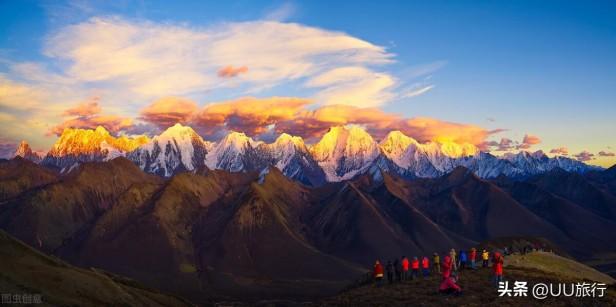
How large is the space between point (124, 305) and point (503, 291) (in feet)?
234

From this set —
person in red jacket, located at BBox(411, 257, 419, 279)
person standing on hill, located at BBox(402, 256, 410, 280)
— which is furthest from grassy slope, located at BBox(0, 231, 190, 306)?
person in red jacket, located at BBox(411, 257, 419, 279)

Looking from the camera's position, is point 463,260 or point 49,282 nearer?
point 463,260

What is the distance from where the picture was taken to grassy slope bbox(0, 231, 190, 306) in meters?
86.5

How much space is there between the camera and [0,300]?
245 ft

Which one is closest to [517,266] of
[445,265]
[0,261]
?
[445,265]

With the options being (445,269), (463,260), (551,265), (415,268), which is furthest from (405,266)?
(551,265)

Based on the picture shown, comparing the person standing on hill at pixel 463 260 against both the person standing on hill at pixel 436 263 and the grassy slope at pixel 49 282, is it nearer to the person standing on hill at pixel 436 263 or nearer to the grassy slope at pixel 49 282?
the person standing on hill at pixel 436 263

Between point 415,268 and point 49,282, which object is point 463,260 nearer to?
point 415,268

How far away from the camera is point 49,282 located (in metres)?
94.2

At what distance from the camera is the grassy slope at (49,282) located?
86500 millimetres

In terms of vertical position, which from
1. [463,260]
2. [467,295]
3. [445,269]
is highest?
[445,269]

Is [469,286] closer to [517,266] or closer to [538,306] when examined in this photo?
[538,306]

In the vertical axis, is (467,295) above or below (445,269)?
below

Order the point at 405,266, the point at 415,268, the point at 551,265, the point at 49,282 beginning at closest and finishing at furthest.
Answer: the point at 405,266 < the point at 415,268 < the point at 49,282 < the point at 551,265
